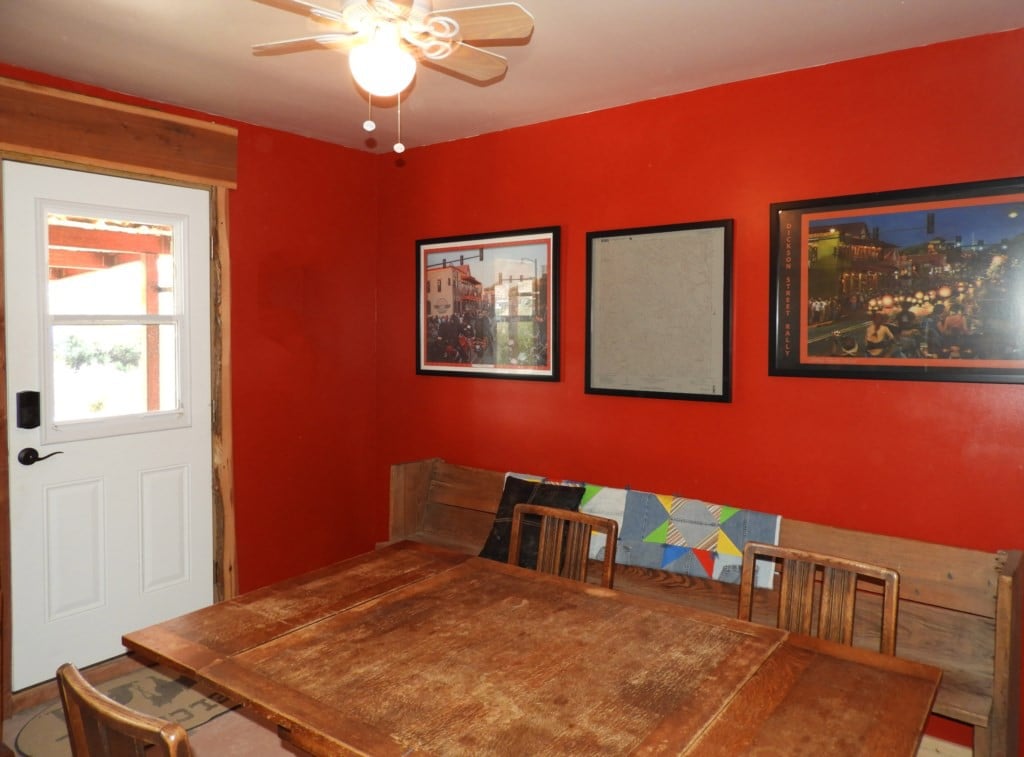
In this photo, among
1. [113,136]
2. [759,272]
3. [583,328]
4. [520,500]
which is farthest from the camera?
[583,328]

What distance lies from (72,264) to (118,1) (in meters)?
1.23

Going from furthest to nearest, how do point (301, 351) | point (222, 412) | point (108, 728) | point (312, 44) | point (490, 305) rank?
1. point (301, 351)
2. point (490, 305)
3. point (222, 412)
4. point (312, 44)
5. point (108, 728)

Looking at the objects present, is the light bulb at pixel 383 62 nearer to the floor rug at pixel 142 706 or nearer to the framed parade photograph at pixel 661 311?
the framed parade photograph at pixel 661 311

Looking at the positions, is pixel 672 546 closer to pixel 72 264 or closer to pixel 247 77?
pixel 247 77

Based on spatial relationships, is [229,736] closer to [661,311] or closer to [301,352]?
[301,352]

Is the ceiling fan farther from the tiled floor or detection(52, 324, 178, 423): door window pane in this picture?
the tiled floor

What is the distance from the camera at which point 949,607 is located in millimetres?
2391

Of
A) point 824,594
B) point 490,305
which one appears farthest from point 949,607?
point 490,305

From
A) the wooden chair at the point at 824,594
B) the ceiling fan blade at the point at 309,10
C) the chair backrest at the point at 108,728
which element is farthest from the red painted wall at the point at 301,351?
the wooden chair at the point at 824,594

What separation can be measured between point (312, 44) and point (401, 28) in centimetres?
30

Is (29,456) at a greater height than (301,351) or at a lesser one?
lesser

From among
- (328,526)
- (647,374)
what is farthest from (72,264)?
(647,374)

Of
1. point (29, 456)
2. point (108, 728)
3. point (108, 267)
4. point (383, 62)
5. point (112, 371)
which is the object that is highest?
point (383, 62)

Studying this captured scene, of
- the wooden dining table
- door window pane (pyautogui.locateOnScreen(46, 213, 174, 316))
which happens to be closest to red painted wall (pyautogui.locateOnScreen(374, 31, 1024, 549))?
the wooden dining table
